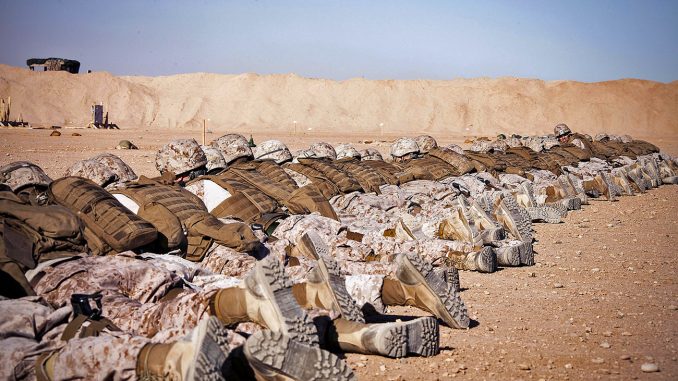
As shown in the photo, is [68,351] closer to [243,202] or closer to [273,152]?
[243,202]

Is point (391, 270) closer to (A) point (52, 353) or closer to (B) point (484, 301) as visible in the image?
(B) point (484, 301)

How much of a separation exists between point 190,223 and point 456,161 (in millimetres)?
8840

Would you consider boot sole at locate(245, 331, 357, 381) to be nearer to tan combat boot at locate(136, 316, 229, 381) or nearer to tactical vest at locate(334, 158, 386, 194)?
tan combat boot at locate(136, 316, 229, 381)

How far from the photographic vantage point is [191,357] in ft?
11.2

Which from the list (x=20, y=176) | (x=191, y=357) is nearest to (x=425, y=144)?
(x=20, y=176)

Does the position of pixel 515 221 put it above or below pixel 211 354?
below

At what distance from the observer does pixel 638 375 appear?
450cm

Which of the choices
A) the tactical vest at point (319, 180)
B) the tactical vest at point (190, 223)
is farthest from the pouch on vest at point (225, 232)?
the tactical vest at point (319, 180)

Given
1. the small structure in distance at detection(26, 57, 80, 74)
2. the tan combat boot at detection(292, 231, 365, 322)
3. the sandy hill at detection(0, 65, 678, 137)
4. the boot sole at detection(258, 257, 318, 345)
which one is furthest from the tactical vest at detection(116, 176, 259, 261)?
the small structure in distance at detection(26, 57, 80, 74)

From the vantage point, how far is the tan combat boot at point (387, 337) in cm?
438

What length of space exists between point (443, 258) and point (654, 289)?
2.20 m

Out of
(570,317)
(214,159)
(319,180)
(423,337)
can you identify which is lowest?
(570,317)

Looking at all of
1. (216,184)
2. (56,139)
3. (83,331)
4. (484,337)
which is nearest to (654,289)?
(484,337)

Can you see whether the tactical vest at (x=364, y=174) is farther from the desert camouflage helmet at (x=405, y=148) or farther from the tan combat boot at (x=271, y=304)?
the tan combat boot at (x=271, y=304)
